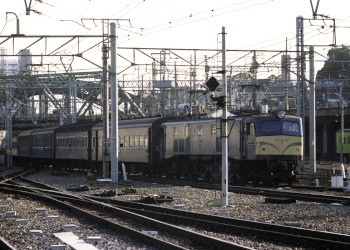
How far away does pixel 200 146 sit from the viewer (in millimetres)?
30766

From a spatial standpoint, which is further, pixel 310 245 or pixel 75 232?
pixel 75 232

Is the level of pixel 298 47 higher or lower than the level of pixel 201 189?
higher

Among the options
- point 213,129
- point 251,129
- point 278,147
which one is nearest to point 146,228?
point 251,129

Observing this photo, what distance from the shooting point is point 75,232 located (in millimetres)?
13312

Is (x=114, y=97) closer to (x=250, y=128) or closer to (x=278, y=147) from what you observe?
(x=250, y=128)

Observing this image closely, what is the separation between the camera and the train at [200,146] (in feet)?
90.9

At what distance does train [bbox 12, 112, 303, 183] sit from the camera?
90.9 feet

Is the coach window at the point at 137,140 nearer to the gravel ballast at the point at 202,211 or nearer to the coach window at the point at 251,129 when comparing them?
the coach window at the point at 251,129

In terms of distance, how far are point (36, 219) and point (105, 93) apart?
17.9 m

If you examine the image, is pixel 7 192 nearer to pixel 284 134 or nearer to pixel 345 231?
pixel 284 134

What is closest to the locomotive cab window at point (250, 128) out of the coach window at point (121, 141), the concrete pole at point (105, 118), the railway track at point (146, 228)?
the concrete pole at point (105, 118)

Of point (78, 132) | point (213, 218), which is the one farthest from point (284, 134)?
point (78, 132)

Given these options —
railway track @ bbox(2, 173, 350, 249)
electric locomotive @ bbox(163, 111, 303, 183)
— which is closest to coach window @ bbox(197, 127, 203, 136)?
electric locomotive @ bbox(163, 111, 303, 183)

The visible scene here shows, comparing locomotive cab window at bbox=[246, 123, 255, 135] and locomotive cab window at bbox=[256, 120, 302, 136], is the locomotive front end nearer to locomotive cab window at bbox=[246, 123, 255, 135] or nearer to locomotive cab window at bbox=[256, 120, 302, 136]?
locomotive cab window at bbox=[256, 120, 302, 136]
